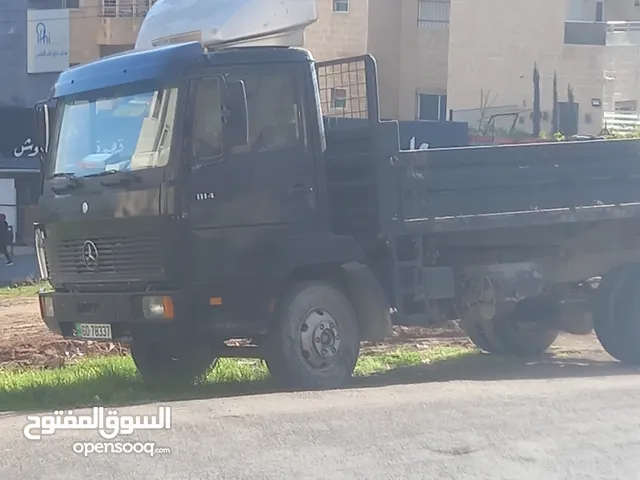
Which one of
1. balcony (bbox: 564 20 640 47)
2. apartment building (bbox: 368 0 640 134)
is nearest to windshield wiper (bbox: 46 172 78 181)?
apartment building (bbox: 368 0 640 134)

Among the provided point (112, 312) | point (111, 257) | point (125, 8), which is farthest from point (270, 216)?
point (125, 8)

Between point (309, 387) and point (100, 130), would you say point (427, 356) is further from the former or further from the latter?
point (100, 130)

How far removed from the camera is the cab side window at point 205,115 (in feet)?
30.9

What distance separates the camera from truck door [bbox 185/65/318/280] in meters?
9.45

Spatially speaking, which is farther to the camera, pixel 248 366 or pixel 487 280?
pixel 248 366

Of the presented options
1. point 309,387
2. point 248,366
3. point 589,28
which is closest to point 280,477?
point 309,387

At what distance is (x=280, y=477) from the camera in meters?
6.70

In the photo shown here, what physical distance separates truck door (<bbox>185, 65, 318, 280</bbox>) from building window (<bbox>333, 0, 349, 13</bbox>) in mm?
25500

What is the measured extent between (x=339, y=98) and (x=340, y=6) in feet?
80.9

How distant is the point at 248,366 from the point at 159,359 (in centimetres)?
132

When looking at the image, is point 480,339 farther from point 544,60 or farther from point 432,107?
point 432,107

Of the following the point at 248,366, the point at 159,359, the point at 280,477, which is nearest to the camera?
the point at 280,477

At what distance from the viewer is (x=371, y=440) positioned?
294 inches

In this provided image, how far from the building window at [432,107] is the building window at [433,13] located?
1.99 metres
